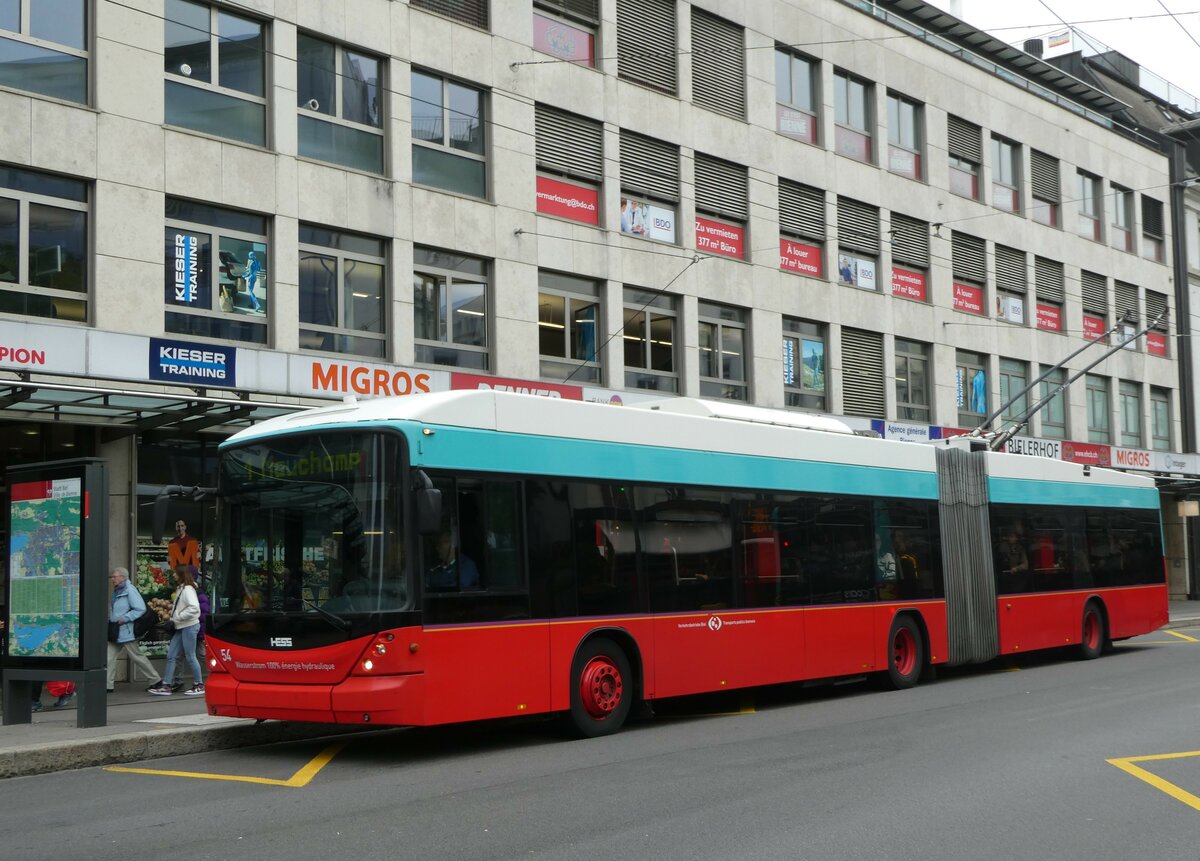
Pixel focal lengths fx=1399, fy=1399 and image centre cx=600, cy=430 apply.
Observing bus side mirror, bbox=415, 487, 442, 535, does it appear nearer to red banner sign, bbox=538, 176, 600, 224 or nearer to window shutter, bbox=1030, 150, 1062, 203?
red banner sign, bbox=538, 176, 600, 224

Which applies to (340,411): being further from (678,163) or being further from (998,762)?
(678,163)

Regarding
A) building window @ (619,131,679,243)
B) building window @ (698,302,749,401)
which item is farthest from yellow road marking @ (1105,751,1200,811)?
building window @ (698,302,749,401)

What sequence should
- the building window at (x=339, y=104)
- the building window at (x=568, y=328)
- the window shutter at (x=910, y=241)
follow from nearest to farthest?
the building window at (x=339, y=104) < the building window at (x=568, y=328) < the window shutter at (x=910, y=241)

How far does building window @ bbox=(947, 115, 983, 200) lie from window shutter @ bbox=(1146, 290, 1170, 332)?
10.3m

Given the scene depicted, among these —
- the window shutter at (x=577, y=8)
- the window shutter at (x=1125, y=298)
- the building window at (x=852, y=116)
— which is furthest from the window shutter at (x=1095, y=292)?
the window shutter at (x=577, y=8)

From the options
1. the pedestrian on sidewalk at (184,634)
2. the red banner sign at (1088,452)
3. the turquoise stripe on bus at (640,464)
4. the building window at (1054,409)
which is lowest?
the pedestrian on sidewalk at (184,634)

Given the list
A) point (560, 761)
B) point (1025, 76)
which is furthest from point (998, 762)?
point (1025, 76)

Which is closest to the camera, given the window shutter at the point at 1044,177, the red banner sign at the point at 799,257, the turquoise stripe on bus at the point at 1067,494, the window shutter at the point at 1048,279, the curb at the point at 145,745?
the curb at the point at 145,745

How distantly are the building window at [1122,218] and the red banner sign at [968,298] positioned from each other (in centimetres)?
826

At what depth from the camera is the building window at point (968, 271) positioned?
113ft

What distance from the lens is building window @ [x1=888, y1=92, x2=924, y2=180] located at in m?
32.7

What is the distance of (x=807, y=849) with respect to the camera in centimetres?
727

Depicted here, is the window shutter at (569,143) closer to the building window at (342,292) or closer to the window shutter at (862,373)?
the building window at (342,292)

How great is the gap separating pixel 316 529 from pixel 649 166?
16348mm
